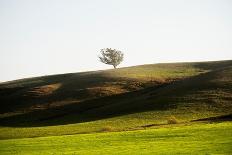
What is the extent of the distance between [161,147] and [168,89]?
162 feet

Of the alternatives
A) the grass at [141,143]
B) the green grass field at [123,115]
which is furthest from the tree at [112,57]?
the grass at [141,143]

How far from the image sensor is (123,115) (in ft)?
214

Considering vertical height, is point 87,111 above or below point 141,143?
below

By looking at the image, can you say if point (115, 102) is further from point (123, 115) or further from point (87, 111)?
point (123, 115)

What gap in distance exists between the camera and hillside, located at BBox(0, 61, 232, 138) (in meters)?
59.3

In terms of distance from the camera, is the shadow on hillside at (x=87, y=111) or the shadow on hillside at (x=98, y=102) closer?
the shadow on hillside at (x=87, y=111)

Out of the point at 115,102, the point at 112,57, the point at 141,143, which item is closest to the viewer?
the point at 141,143

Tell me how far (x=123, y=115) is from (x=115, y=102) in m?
16.3

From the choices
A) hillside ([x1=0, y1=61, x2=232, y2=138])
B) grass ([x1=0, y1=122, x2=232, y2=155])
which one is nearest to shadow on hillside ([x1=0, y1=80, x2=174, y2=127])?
hillside ([x1=0, y1=61, x2=232, y2=138])

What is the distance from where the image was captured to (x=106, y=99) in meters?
84.9

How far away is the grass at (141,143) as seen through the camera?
31.6m

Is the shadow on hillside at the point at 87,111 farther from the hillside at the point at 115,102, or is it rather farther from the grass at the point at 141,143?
the grass at the point at 141,143

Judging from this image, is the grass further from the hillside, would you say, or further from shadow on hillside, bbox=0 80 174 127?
shadow on hillside, bbox=0 80 174 127

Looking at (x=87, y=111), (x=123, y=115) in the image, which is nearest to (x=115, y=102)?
(x=87, y=111)
